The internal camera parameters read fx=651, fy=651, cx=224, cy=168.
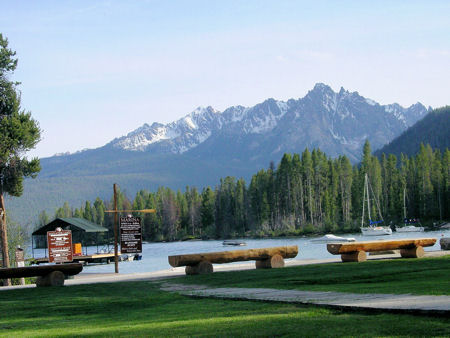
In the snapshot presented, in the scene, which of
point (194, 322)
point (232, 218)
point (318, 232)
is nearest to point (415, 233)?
point (318, 232)

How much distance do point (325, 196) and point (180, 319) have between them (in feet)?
A: 413

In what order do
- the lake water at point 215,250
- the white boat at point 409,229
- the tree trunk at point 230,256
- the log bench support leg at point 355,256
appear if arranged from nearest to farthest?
the tree trunk at point 230,256
the log bench support leg at point 355,256
the lake water at point 215,250
the white boat at point 409,229

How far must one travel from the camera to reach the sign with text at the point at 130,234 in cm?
3494

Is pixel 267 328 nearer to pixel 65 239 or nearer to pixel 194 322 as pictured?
pixel 194 322

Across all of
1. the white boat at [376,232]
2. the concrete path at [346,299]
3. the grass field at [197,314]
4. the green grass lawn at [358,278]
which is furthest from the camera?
the white boat at [376,232]

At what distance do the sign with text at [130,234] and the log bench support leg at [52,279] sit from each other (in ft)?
39.0

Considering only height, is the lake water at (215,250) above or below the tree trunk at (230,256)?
below

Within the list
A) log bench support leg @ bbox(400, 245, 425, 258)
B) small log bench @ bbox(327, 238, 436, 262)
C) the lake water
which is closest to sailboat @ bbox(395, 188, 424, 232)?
the lake water

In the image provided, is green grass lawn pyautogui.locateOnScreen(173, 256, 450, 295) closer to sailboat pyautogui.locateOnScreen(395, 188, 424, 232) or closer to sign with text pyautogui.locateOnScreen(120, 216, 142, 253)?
sign with text pyautogui.locateOnScreen(120, 216, 142, 253)

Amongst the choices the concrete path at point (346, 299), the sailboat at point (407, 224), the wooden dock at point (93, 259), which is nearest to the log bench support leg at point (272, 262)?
the concrete path at point (346, 299)

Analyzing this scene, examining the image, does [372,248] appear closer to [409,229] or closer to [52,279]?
[52,279]

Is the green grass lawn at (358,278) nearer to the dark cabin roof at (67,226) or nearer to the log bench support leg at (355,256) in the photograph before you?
the log bench support leg at (355,256)

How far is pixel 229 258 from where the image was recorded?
24594 millimetres

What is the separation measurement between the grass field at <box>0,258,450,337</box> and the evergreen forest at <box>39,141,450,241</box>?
108 meters
